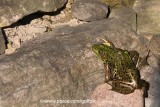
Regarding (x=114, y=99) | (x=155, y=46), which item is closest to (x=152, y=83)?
(x=114, y=99)

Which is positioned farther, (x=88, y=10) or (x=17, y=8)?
(x=88, y=10)

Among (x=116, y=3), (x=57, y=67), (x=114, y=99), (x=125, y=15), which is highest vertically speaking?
(x=116, y=3)

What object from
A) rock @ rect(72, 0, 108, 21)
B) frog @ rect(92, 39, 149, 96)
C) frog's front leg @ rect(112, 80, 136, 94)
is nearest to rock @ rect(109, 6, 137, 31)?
rock @ rect(72, 0, 108, 21)

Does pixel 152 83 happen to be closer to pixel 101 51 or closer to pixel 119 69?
pixel 119 69

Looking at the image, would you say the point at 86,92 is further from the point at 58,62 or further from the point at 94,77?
the point at 58,62

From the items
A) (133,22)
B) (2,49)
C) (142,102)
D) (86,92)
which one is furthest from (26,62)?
(133,22)
